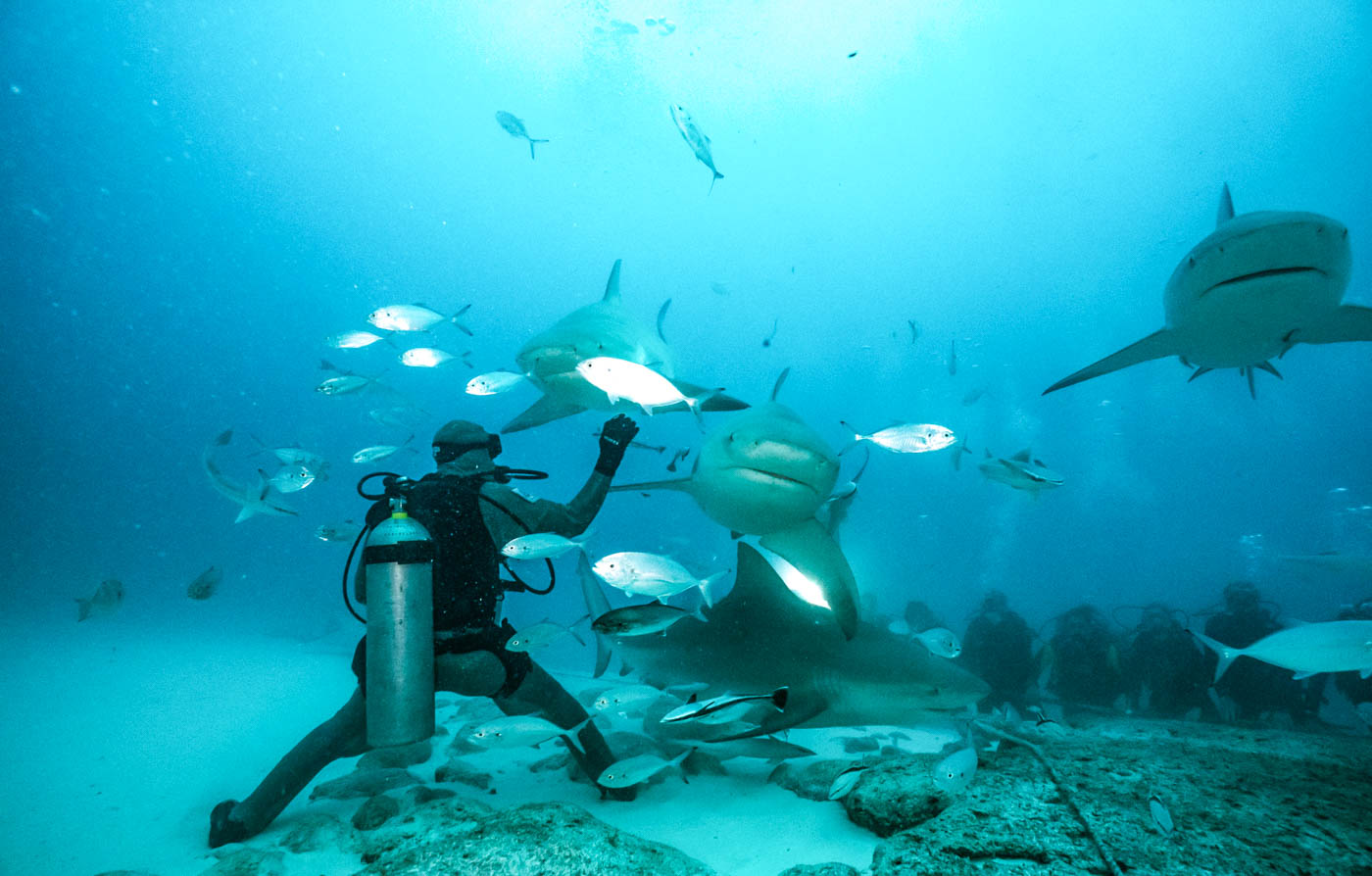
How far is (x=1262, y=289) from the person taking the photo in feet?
10.0

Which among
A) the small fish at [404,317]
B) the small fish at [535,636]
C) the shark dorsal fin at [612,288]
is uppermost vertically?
the small fish at [404,317]

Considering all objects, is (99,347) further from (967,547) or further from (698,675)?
(967,547)

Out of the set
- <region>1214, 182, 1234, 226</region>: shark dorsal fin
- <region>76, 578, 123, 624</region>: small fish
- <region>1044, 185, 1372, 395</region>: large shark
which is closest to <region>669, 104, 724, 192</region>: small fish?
<region>1214, 182, 1234, 226</region>: shark dorsal fin

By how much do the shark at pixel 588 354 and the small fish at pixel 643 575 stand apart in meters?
1.24

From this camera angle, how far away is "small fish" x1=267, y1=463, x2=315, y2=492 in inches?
253

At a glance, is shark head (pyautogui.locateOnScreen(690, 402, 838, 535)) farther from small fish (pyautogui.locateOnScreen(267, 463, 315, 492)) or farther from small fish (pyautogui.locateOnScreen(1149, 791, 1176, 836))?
small fish (pyautogui.locateOnScreen(267, 463, 315, 492))

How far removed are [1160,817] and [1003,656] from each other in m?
7.28

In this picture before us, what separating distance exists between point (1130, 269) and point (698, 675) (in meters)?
66.6

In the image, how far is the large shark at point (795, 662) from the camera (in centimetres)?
455

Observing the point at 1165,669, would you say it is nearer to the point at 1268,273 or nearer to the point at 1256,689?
the point at 1256,689

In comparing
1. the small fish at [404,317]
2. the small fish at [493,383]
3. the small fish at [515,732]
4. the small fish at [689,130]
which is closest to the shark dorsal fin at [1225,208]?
the small fish at [689,130]

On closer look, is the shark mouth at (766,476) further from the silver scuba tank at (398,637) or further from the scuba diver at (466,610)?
the silver scuba tank at (398,637)

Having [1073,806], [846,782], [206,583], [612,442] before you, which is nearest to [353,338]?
[206,583]

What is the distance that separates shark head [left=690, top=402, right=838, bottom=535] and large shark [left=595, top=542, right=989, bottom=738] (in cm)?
118
